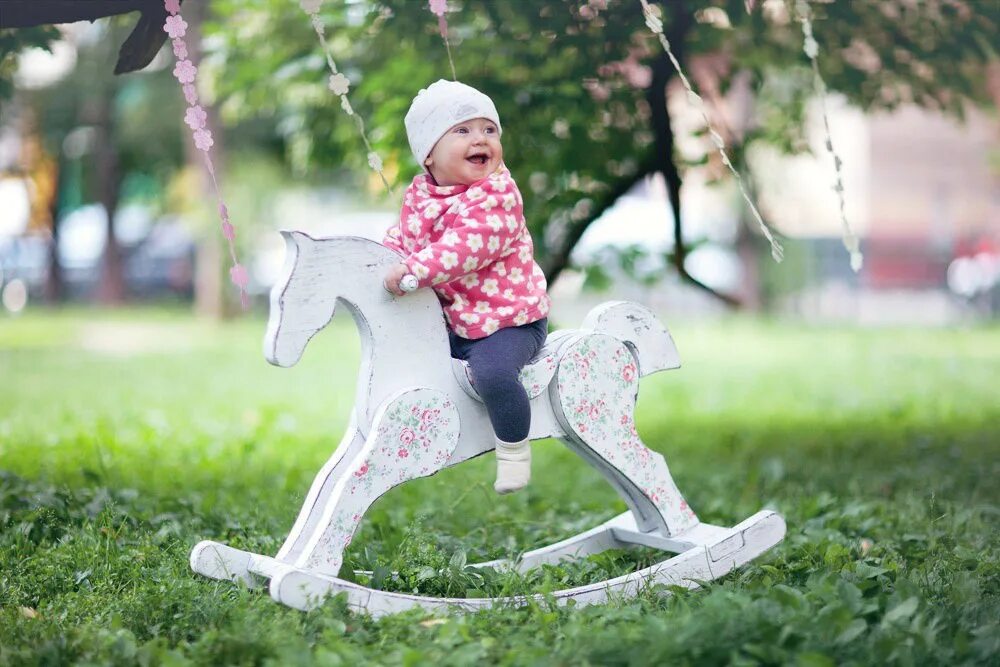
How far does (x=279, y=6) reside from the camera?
23.5 feet

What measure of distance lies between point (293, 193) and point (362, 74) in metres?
14.8

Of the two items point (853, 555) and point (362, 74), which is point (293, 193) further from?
point (853, 555)

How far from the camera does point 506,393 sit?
3527mm

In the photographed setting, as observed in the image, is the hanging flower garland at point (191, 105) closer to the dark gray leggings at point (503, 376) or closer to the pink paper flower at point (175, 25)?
the pink paper flower at point (175, 25)

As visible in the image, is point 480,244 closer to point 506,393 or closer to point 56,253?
point 506,393

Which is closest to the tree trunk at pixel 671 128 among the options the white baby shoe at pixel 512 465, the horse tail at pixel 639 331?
the horse tail at pixel 639 331

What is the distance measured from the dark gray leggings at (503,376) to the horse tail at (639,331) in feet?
1.22

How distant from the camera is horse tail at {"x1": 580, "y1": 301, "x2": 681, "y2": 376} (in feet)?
12.9

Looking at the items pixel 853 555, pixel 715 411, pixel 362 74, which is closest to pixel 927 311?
pixel 715 411

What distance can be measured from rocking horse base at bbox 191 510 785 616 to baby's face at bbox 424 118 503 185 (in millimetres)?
1266

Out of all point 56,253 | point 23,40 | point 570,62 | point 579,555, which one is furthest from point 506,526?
point 56,253

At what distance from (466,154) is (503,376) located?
0.69 meters

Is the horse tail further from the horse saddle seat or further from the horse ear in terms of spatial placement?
the horse ear

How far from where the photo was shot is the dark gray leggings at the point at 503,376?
11.6ft
